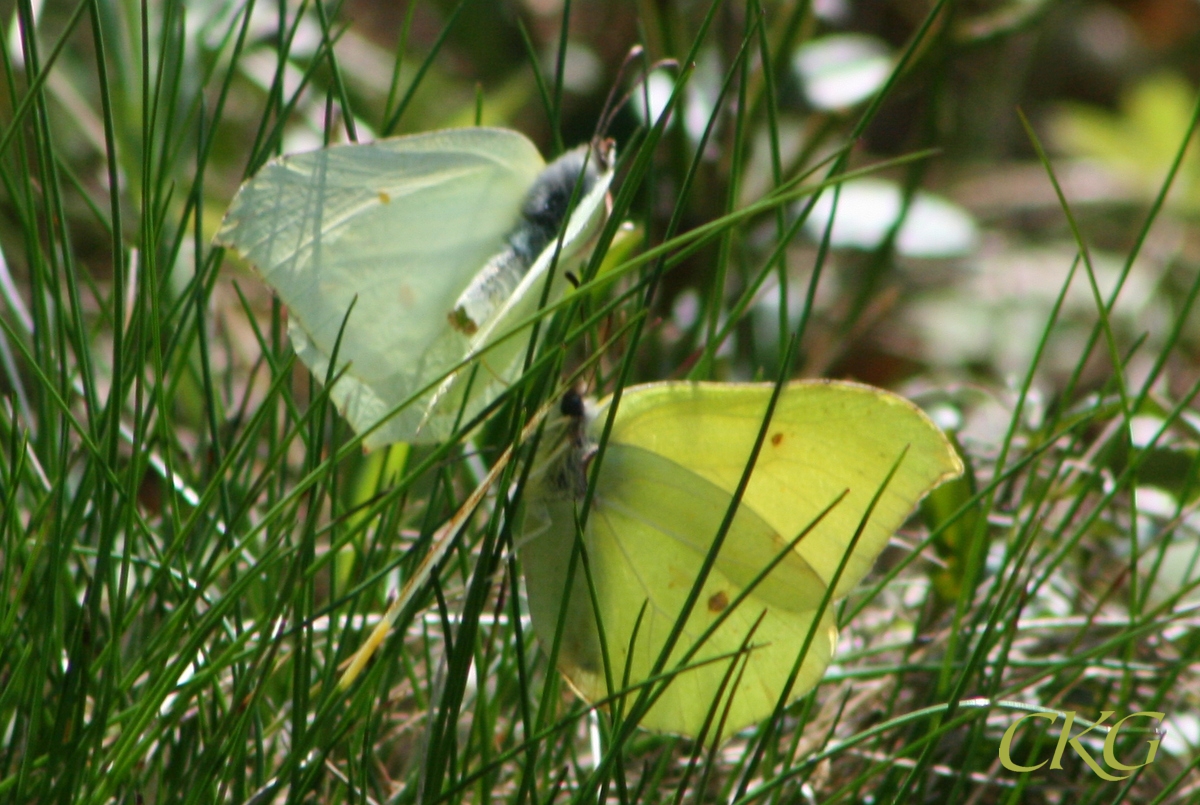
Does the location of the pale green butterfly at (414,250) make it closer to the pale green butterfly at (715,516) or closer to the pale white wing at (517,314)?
the pale white wing at (517,314)

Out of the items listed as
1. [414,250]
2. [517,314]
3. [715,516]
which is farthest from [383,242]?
[715,516]

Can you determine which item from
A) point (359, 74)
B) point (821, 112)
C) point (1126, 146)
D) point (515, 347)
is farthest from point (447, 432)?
point (1126, 146)

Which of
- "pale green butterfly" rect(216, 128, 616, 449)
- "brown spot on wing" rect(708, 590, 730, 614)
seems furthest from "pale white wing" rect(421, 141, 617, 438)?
"brown spot on wing" rect(708, 590, 730, 614)

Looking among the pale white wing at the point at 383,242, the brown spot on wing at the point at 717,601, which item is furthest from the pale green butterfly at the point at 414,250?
the brown spot on wing at the point at 717,601

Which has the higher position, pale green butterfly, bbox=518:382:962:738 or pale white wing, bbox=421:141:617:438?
pale white wing, bbox=421:141:617:438

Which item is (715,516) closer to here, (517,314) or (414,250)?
(517,314)

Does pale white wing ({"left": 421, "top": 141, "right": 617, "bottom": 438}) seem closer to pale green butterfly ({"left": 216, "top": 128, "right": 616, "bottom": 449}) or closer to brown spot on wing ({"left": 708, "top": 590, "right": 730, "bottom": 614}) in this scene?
pale green butterfly ({"left": 216, "top": 128, "right": 616, "bottom": 449})
